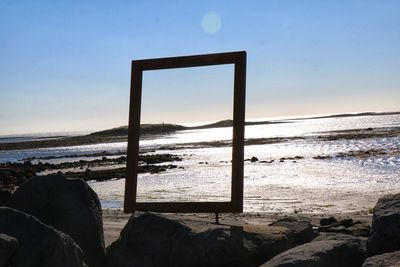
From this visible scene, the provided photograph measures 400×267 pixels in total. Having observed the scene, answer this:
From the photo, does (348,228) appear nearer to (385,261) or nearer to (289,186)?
(385,261)

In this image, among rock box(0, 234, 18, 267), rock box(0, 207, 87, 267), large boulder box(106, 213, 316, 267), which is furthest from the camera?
large boulder box(106, 213, 316, 267)

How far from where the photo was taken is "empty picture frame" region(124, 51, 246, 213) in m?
6.57

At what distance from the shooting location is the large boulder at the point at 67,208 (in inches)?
232

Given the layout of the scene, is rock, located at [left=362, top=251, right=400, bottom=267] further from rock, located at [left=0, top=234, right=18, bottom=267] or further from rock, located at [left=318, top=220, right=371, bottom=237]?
rock, located at [left=318, top=220, right=371, bottom=237]

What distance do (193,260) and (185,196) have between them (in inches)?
366

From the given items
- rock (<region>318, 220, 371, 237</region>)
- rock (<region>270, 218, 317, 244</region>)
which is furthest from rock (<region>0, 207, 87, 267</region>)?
rock (<region>318, 220, 371, 237</region>)

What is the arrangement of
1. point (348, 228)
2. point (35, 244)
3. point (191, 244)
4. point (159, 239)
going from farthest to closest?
1. point (348, 228)
2. point (159, 239)
3. point (191, 244)
4. point (35, 244)

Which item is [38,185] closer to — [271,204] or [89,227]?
[89,227]

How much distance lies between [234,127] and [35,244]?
9.94 ft

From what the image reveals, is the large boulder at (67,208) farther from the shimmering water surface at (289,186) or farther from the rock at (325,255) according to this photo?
the shimmering water surface at (289,186)

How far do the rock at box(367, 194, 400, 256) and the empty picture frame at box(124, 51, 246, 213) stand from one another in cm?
186

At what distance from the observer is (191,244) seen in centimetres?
550

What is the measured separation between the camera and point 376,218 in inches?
208

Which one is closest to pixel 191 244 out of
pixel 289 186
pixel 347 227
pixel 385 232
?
pixel 385 232
